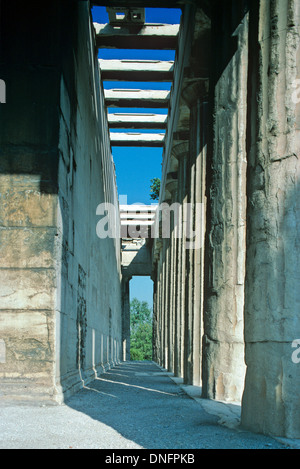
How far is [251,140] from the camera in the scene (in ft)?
19.4

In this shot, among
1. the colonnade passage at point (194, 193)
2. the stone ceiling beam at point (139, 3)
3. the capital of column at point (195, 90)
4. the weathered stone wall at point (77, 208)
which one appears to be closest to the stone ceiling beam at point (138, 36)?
the colonnade passage at point (194, 193)

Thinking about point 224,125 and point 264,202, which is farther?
point 224,125

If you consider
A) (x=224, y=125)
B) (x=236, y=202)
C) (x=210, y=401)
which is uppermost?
(x=224, y=125)

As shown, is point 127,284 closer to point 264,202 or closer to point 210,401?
point 210,401

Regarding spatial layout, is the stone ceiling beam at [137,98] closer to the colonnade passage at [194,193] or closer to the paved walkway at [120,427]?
the colonnade passage at [194,193]

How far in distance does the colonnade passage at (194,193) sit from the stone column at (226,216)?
2 centimetres

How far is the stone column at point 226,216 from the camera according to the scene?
8.79 metres

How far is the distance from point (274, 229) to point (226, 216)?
3.57 m

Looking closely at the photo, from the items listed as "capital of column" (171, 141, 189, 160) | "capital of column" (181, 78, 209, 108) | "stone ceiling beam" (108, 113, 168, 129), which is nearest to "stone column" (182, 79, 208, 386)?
"capital of column" (181, 78, 209, 108)

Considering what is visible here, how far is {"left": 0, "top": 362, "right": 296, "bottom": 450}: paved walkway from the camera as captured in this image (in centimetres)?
482

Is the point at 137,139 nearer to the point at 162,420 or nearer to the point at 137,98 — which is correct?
the point at 137,98

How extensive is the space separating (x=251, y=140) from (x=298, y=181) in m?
0.77

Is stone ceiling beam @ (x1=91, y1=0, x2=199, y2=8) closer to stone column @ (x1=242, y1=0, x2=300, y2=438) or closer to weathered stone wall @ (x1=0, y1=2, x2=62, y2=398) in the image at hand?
weathered stone wall @ (x1=0, y1=2, x2=62, y2=398)

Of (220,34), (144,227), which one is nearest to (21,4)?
(220,34)
